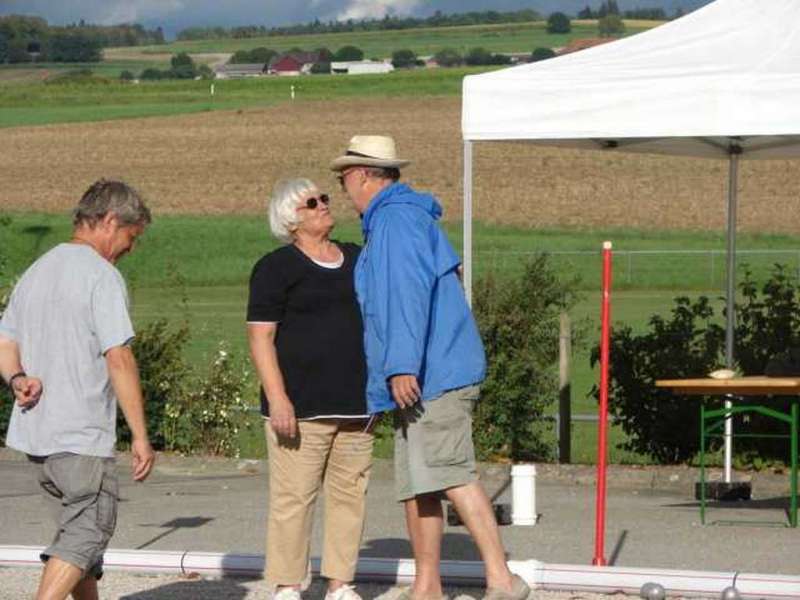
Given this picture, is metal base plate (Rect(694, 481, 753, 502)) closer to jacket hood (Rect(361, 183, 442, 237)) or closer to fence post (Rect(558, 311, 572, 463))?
fence post (Rect(558, 311, 572, 463))

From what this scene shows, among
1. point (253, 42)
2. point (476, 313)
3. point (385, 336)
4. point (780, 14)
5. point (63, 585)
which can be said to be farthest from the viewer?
point (253, 42)

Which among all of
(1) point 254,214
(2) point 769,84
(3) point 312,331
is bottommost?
(1) point 254,214

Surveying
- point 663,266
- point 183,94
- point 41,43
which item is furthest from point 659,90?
point 41,43

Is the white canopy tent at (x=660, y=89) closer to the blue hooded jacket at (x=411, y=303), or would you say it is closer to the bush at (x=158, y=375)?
the blue hooded jacket at (x=411, y=303)

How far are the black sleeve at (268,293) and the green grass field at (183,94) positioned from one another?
231 ft

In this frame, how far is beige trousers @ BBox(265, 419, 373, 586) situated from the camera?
761 centimetres

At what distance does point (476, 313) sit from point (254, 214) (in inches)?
1458

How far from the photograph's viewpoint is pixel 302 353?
759 cm

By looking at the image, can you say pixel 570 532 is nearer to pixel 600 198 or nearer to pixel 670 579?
pixel 670 579

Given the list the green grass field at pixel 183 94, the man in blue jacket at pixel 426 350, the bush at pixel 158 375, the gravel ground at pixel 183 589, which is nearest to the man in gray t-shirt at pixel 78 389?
the man in blue jacket at pixel 426 350

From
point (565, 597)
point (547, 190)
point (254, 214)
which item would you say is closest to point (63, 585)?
point (565, 597)

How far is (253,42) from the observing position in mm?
157375

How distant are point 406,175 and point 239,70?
6920 cm

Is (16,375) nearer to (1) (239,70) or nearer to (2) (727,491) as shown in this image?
(2) (727,491)
